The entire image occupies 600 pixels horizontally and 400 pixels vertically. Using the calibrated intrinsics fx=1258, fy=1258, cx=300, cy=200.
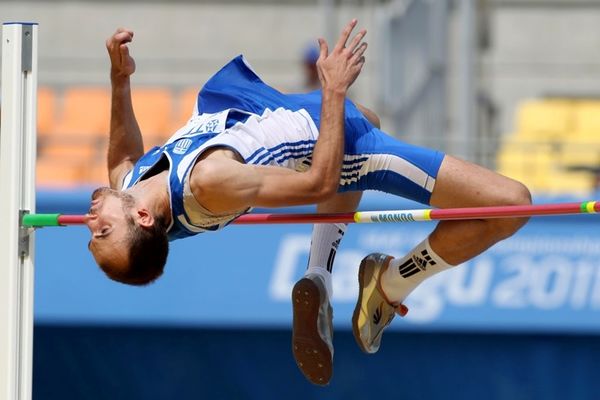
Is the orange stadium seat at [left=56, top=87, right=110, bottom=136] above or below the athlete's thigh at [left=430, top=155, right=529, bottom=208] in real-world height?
below

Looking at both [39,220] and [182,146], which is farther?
[39,220]

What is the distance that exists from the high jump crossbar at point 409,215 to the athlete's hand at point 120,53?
2.25 ft

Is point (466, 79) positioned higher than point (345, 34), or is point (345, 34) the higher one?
point (345, 34)

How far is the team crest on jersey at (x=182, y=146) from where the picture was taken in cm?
485

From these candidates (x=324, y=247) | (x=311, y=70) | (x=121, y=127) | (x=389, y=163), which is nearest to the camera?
(x=389, y=163)

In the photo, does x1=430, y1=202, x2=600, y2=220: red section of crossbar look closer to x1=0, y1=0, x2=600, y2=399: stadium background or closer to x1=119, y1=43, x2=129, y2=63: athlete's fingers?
x1=119, y1=43, x2=129, y2=63: athlete's fingers

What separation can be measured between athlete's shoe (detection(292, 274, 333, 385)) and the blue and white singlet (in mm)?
496

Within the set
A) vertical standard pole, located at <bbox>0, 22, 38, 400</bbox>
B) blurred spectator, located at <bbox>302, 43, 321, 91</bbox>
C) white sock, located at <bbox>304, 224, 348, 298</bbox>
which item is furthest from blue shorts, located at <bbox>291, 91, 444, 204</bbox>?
blurred spectator, located at <bbox>302, 43, 321, 91</bbox>

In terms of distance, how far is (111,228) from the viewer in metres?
4.76

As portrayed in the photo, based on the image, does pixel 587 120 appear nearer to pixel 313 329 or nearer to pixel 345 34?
pixel 313 329

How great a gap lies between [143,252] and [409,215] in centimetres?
105

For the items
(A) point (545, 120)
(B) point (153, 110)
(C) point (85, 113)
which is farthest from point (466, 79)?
(C) point (85, 113)

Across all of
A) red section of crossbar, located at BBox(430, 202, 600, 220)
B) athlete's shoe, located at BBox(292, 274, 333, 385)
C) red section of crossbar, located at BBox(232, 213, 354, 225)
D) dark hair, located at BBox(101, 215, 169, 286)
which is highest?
red section of crossbar, located at BBox(430, 202, 600, 220)

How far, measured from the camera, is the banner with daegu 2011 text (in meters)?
8.18
